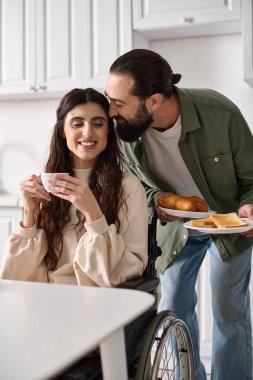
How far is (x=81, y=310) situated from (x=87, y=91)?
1071 millimetres

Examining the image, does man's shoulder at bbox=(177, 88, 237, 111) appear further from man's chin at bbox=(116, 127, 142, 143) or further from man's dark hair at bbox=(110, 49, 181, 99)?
man's chin at bbox=(116, 127, 142, 143)

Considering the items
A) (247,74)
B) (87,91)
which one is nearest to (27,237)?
(87,91)

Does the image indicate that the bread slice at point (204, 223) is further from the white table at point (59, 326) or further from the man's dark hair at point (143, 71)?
the white table at point (59, 326)

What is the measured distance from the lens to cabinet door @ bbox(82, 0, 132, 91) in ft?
10.2

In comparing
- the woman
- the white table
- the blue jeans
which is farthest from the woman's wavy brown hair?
the white table

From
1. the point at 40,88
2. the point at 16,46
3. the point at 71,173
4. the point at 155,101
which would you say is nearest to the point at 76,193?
the point at 71,173

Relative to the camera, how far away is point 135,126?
2.04m

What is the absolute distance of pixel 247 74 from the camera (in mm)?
2850

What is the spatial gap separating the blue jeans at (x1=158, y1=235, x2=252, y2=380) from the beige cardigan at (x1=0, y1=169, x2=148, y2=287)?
1.62ft

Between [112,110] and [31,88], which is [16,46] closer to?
[31,88]

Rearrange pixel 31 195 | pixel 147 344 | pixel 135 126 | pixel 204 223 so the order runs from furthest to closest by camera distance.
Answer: pixel 135 126, pixel 204 223, pixel 31 195, pixel 147 344

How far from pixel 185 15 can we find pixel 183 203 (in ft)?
4.46

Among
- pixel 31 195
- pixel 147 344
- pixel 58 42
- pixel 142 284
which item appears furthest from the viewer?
pixel 58 42

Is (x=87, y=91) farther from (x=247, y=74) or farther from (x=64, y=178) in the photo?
(x=247, y=74)
